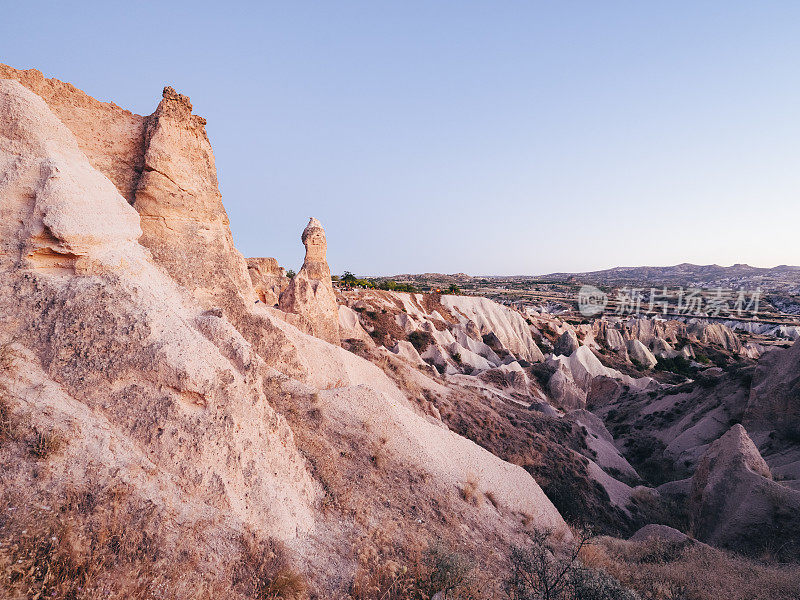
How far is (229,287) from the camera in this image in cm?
860

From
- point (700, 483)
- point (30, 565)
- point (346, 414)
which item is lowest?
point (700, 483)

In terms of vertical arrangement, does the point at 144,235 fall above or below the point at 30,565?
above

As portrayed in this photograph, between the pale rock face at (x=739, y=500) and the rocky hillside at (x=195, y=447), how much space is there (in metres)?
0.06

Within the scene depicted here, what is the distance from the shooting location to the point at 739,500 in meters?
10.5

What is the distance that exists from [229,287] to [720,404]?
2489 cm

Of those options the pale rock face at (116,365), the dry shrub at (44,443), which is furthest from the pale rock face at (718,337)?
the dry shrub at (44,443)

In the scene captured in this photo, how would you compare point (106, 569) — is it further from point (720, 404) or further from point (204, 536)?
point (720, 404)

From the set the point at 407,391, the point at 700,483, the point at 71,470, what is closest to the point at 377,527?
the point at 71,470

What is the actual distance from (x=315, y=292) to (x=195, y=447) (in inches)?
583

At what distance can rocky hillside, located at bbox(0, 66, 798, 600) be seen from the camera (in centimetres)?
384

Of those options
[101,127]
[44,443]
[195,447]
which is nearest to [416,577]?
[195,447]

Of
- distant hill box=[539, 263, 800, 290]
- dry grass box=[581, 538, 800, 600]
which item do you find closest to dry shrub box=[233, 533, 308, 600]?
dry grass box=[581, 538, 800, 600]

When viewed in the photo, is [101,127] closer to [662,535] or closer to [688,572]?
[688,572]

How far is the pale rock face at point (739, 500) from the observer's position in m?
9.60
